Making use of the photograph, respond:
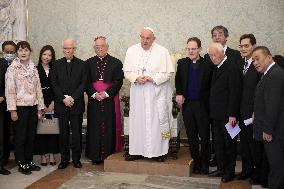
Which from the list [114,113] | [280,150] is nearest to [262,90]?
[280,150]

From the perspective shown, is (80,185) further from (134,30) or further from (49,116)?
(134,30)

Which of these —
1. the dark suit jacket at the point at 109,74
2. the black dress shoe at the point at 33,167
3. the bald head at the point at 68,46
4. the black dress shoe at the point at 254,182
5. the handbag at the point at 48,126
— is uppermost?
the bald head at the point at 68,46

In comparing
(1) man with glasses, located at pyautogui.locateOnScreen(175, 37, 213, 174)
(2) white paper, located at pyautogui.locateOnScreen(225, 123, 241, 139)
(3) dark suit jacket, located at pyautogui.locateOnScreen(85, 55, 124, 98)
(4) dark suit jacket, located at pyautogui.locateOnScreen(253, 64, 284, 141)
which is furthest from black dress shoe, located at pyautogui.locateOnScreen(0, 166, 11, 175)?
(4) dark suit jacket, located at pyautogui.locateOnScreen(253, 64, 284, 141)

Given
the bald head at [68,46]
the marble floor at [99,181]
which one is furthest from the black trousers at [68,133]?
the bald head at [68,46]

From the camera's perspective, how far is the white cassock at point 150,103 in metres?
6.20

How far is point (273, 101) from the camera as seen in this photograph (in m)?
4.50

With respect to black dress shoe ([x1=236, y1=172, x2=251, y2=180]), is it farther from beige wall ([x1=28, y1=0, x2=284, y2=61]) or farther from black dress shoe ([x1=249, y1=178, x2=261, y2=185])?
beige wall ([x1=28, y1=0, x2=284, y2=61])

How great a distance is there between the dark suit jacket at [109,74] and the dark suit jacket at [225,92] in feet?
5.51

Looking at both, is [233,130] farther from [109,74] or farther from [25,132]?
[25,132]

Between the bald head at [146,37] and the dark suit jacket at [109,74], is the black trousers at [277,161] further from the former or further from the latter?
the dark suit jacket at [109,74]

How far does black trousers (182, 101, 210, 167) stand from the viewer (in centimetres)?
592

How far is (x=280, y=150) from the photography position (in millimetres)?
4621

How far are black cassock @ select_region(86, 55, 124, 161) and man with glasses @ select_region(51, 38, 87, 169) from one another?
281 mm

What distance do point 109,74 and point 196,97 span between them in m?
1.55
